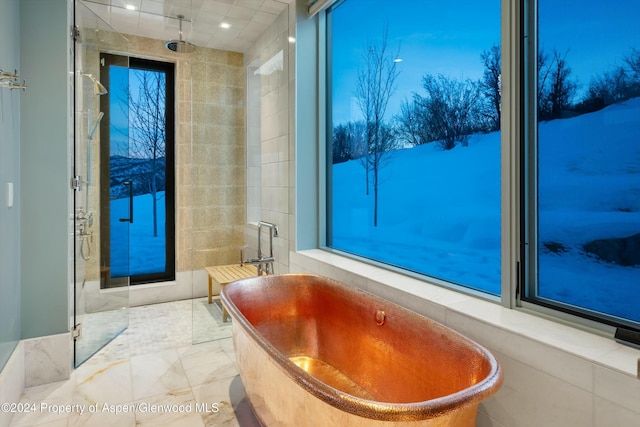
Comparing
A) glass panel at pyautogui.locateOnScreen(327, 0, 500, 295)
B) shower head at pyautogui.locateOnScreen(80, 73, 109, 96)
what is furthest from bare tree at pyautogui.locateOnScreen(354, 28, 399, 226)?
shower head at pyautogui.locateOnScreen(80, 73, 109, 96)

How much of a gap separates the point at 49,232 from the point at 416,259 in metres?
2.47

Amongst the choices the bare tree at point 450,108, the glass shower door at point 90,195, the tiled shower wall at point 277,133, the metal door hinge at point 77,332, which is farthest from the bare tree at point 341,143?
the metal door hinge at point 77,332

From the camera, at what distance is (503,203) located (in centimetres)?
174

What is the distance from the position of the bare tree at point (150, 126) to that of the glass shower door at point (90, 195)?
0.86 meters

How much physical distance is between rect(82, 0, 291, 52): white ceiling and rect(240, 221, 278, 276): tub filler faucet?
1730 mm

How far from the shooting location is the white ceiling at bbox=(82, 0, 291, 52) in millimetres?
3158

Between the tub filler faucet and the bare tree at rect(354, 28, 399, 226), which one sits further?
the tub filler faucet

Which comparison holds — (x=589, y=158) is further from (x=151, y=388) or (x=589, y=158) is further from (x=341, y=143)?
(x=151, y=388)

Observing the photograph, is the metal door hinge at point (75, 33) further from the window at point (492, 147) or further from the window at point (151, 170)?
the window at point (492, 147)

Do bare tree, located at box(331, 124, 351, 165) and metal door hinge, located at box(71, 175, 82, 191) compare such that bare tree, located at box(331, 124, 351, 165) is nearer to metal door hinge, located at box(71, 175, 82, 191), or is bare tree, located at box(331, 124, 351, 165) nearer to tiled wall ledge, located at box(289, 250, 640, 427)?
tiled wall ledge, located at box(289, 250, 640, 427)

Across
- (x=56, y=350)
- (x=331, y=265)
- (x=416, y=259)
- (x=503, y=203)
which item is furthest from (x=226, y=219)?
(x=503, y=203)

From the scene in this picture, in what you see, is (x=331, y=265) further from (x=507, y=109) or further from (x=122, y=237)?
(x=122, y=237)

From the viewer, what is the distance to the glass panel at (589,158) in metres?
1.38

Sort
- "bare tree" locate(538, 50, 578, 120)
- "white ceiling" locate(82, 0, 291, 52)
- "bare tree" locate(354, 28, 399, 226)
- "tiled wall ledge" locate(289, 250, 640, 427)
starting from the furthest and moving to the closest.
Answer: "white ceiling" locate(82, 0, 291, 52) < "bare tree" locate(354, 28, 399, 226) < "bare tree" locate(538, 50, 578, 120) < "tiled wall ledge" locate(289, 250, 640, 427)
